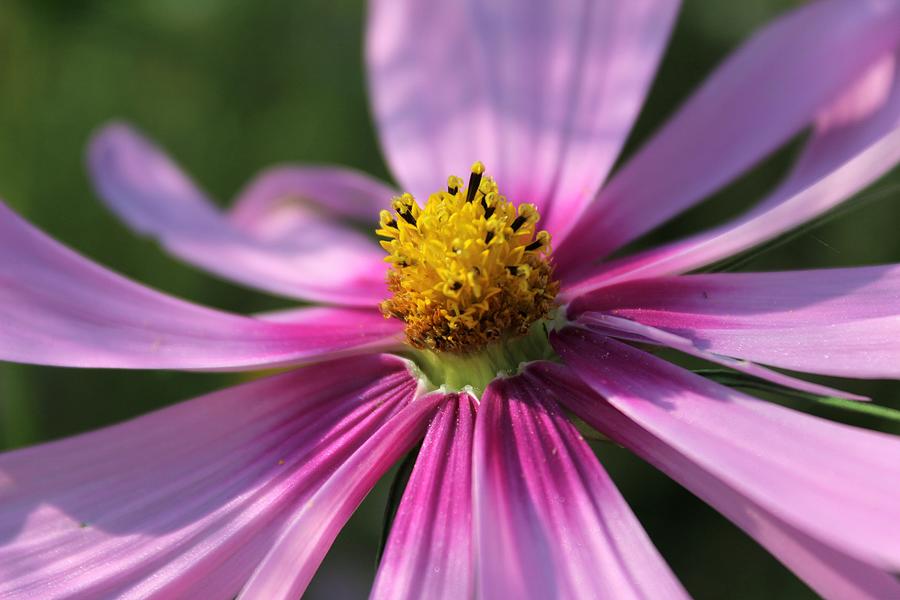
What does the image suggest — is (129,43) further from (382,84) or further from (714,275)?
(714,275)

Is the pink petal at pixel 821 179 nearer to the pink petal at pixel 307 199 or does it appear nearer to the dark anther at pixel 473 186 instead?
the dark anther at pixel 473 186

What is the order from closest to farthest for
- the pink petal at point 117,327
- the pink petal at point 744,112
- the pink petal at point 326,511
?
the pink petal at point 326,511 < the pink petal at point 117,327 < the pink petal at point 744,112

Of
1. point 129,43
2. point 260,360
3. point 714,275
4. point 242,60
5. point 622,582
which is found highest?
point 129,43

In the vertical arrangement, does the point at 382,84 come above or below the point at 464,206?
above

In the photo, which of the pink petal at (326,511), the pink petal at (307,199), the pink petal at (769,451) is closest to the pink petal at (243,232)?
the pink petal at (307,199)

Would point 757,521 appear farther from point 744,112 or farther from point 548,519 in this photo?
point 744,112

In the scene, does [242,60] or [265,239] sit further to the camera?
[242,60]

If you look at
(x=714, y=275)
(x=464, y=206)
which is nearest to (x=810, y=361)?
(x=714, y=275)
